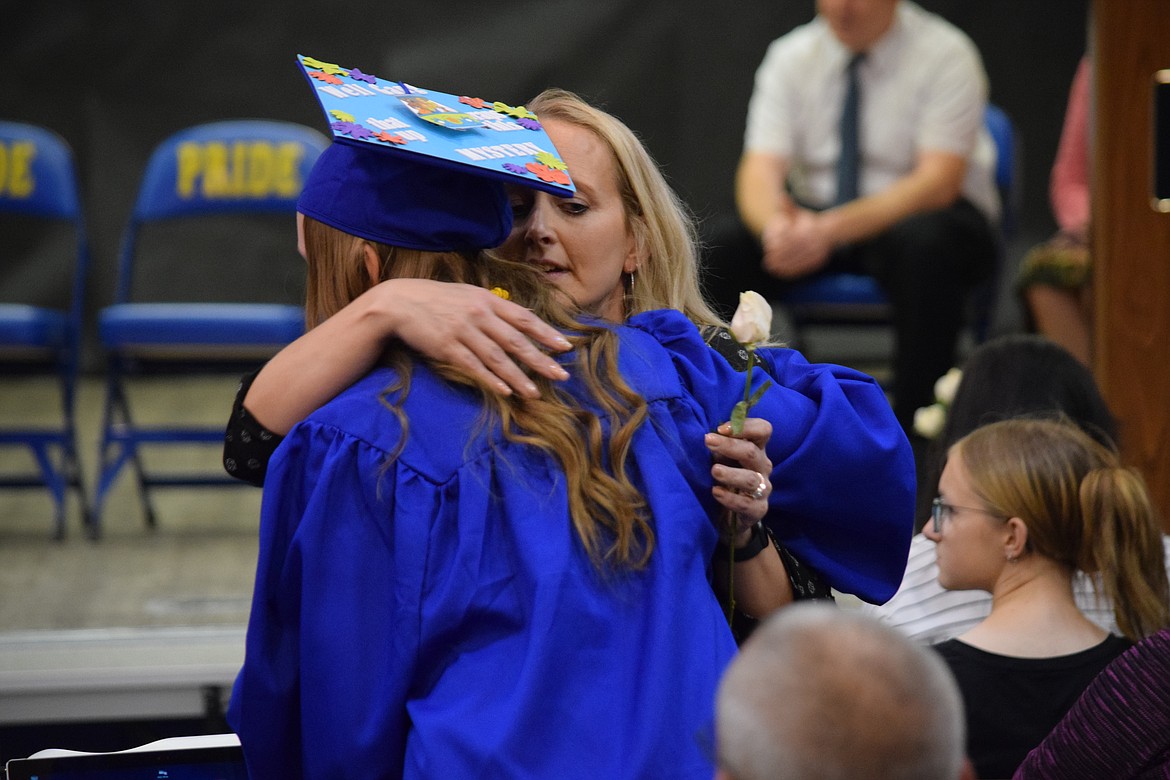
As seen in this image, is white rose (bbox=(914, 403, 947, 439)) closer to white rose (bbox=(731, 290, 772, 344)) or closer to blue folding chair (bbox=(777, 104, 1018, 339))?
blue folding chair (bbox=(777, 104, 1018, 339))

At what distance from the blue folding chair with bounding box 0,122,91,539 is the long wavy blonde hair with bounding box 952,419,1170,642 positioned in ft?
9.23

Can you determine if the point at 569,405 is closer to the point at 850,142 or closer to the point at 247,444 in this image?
the point at 247,444

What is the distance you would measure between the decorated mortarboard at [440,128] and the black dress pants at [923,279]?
7.93 ft

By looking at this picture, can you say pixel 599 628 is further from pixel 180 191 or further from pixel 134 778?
pixel 180 191

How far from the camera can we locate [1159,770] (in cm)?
151

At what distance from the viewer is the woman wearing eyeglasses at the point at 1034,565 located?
1935 mm

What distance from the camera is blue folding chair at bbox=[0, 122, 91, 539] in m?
4.05

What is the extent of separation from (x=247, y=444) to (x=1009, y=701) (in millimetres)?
1105

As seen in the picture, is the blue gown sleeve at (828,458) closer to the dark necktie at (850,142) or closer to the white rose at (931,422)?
the white rose at (931,422)

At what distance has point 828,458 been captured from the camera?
1.54 metres

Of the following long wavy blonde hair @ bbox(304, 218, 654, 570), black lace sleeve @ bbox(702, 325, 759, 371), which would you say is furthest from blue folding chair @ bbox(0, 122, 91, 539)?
black lace sleeve @ bbox(702, 325, 759, 371)

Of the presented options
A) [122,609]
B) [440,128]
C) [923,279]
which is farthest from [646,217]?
[923,279]

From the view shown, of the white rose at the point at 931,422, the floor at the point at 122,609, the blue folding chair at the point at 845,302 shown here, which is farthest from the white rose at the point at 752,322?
the blue folding chair at the point at 845,302

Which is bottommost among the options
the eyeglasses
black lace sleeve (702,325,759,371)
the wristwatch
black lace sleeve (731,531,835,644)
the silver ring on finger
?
the eyeglasses
